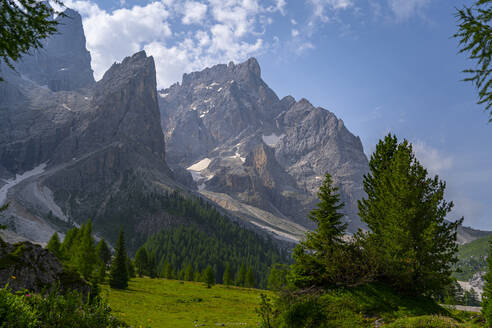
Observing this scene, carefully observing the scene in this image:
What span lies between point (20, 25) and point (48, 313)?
9.99 metres

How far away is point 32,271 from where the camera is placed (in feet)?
71.6

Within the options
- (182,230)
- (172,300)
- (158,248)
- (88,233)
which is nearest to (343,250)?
(172,300)

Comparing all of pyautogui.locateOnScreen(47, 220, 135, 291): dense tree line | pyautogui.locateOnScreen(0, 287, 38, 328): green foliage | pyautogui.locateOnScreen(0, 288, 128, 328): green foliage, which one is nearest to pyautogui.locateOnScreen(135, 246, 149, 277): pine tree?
pyautogui.locateOnScreen(47, 220, 135, 291): dense tree line

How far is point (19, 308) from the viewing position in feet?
28.3

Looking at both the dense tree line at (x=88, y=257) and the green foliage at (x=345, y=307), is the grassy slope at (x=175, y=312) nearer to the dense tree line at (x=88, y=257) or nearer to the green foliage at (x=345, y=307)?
the dense tree line at (x=88, y=257)

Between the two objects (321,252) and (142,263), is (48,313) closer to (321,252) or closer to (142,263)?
(321,252)

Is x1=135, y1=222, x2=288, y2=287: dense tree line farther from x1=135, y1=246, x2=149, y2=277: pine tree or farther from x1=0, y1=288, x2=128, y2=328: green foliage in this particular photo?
x1=0, y1=288, x2=128, y2=328: green foliage

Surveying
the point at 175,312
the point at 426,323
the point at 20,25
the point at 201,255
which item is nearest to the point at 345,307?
the point at 426,323

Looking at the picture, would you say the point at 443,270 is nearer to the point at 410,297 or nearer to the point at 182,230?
the point at 410,297

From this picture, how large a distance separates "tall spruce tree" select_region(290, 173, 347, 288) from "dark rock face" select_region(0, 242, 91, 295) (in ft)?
47.7

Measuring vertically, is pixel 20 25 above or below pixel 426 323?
above

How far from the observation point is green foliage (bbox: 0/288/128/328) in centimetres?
832

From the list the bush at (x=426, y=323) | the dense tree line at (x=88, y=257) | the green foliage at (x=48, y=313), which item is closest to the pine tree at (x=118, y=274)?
the dense tree line at (x=88, y=257)

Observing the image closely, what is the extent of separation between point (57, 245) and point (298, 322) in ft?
187
